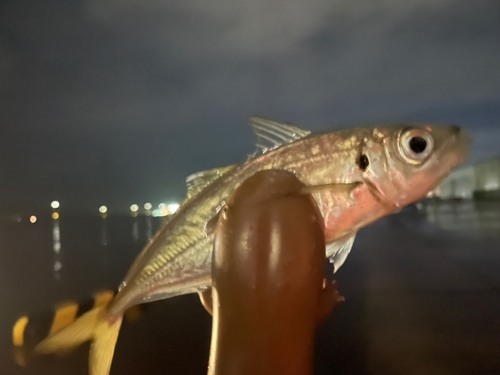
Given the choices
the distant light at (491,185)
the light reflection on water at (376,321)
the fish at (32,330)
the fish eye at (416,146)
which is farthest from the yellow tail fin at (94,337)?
the distant light at (491,185)

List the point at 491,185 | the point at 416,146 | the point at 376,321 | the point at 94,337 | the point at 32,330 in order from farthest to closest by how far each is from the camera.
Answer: the point at 491,185 < the point at 32,330 < the point at 376,321 < the point at 94,337 < the point at 416,146

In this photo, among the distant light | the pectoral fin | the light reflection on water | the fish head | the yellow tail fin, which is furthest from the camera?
the distant light

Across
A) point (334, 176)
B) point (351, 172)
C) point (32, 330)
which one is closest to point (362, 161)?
point (351, 172)

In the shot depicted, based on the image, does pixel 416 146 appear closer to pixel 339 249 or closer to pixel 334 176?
pixel 334 176

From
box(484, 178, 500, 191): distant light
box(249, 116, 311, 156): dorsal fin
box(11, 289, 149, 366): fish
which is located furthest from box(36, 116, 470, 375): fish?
box(484, 178, 500, 191): distant light

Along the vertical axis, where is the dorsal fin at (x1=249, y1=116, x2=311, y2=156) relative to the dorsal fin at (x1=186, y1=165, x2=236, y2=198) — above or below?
above

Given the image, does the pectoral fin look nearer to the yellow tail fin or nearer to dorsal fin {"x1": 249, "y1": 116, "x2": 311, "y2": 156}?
dorsal fin {"x1": 249, "y1": 116, "x2": 311, "y2": 156}
